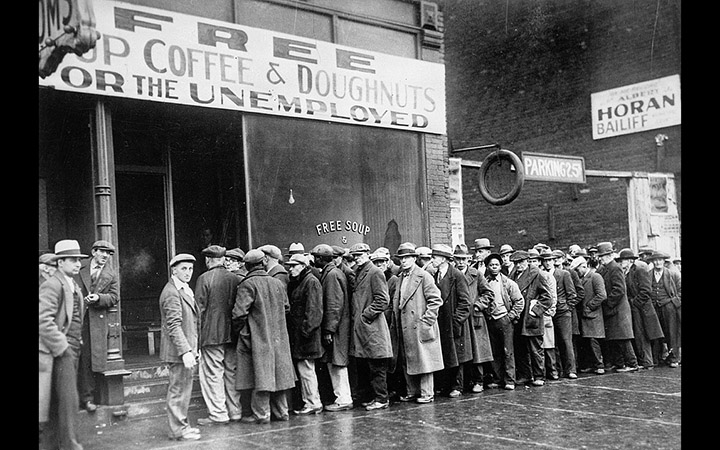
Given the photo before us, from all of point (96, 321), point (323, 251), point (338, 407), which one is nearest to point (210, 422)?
point (338, 407)

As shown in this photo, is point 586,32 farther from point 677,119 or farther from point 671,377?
point 671,377

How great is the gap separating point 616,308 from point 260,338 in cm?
662

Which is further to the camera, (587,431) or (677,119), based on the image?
(677,119)

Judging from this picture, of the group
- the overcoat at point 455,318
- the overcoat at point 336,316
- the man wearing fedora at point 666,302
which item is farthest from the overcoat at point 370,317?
the man wearing fedora at point 666,302

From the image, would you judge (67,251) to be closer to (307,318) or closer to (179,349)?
(179,349)

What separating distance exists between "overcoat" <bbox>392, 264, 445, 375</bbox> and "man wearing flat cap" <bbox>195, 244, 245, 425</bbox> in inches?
92.8

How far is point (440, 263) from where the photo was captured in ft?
35.8

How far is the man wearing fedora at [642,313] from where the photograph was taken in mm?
13039

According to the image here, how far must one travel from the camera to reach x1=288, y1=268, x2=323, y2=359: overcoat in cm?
939

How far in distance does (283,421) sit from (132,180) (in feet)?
15.8

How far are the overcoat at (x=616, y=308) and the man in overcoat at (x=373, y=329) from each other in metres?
4.83
